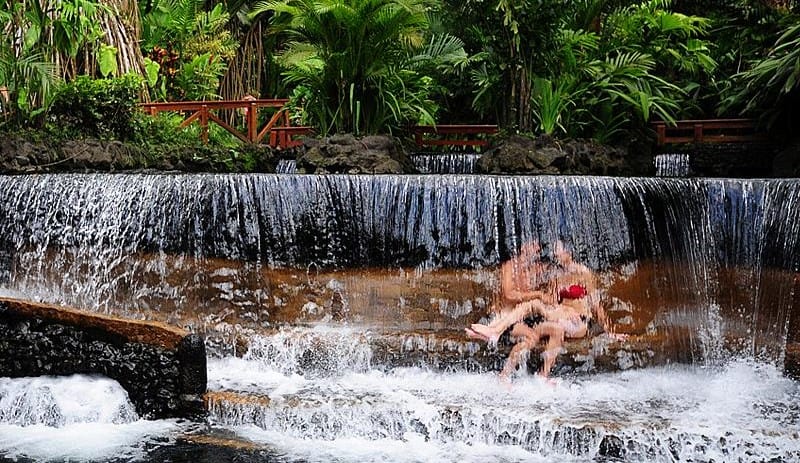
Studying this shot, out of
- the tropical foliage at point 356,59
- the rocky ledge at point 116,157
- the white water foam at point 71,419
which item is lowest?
the white water foam at point 71,419

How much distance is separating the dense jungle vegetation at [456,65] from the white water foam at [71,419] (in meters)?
5.41

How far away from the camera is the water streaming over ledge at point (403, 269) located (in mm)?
6703

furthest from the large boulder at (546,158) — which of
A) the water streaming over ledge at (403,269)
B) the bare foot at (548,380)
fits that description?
the bare foot at (548,380)

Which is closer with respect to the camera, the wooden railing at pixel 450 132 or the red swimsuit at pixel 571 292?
the red swimsuit at pixel 571 292

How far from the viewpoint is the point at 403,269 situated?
7.78 m

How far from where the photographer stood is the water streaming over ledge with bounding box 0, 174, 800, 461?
670cm

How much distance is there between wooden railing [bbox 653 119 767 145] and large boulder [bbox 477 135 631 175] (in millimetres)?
2286

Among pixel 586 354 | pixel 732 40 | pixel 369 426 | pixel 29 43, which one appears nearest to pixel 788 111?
pixel 732 40

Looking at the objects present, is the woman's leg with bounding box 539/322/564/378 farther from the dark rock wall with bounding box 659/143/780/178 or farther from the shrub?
the shrub

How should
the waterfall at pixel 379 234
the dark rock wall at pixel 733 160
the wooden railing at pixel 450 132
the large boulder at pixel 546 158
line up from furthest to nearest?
the wooden railing at pixel 450 132
the dark rock wall at pixel 733 160
the large boulder at pixel 546 158
the waterfall at pixel 379 234

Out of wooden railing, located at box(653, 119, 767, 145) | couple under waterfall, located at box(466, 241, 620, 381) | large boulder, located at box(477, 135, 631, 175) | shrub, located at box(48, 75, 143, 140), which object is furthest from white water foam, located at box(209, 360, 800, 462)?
wooden railing, located at box(653, 119, 767, 145)

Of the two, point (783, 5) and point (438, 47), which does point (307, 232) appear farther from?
point (783, 5)

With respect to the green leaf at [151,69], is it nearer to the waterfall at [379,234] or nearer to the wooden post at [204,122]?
the wooden post at [204,122]

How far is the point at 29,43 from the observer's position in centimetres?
1119
